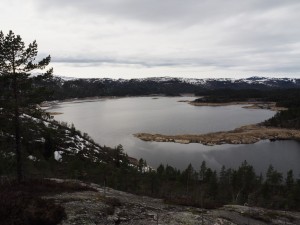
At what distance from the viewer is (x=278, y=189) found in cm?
5919

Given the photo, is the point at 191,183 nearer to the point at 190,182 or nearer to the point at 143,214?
the point at 190,182

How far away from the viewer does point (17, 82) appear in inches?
1013

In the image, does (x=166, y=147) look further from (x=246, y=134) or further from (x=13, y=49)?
(x=13, y=49)

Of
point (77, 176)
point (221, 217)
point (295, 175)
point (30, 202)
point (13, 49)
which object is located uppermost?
point (13, 49)

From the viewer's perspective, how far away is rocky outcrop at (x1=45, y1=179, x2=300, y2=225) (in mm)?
18359

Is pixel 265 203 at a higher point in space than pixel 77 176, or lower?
lower

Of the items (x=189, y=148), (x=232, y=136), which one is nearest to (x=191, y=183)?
(x=189, y=148)

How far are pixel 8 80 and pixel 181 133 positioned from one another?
107 m

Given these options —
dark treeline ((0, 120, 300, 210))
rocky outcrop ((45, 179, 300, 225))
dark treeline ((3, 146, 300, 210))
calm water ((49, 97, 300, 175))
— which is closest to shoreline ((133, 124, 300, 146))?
calm water ((49, 97, 300, 175))

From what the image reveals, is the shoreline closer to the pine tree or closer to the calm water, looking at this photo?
the calm water

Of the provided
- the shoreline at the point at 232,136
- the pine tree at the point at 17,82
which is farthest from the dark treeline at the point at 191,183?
the shoreline at the point at 232,136

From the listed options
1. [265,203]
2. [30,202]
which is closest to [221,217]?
[30,202]

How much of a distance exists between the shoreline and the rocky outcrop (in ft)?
285

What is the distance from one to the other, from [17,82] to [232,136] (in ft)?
343
